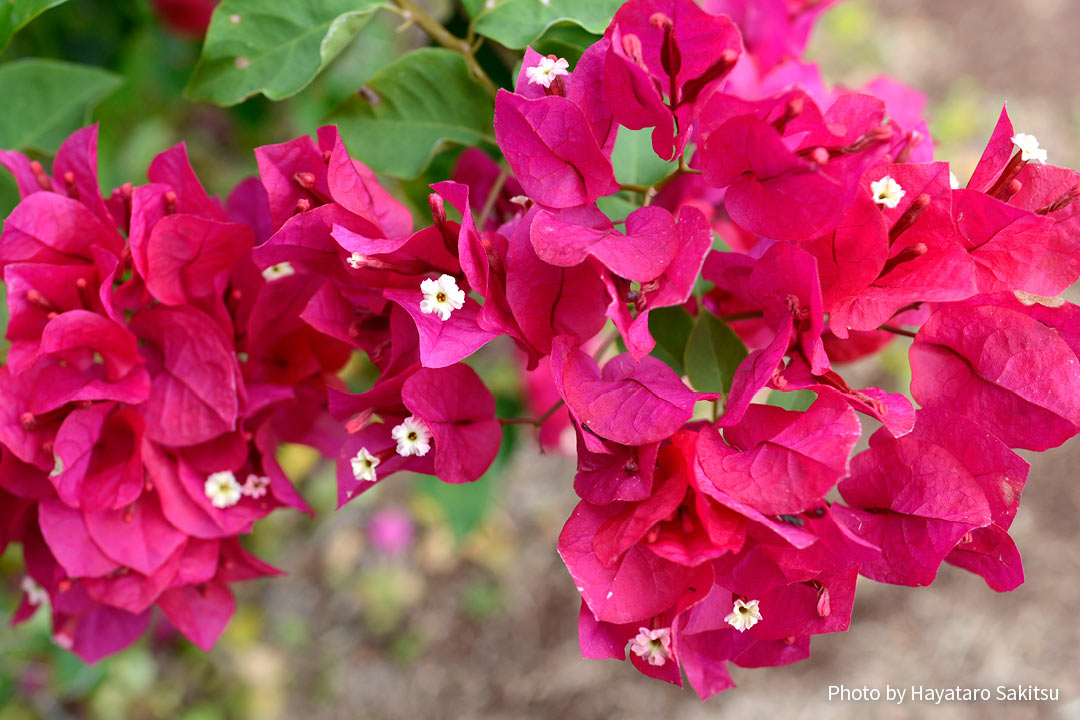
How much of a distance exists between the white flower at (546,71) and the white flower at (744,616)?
0.38 m

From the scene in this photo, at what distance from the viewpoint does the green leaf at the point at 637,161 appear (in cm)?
69

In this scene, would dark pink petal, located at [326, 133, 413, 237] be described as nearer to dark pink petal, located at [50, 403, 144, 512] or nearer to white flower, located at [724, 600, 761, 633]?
dark pink petal, located at [50, 403, 144, 512]

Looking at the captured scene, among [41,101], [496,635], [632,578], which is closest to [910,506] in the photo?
[632,578]

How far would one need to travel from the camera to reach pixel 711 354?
0.66 meters

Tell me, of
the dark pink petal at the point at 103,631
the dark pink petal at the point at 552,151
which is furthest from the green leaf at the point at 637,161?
the dark pink petal at the point at 103,631

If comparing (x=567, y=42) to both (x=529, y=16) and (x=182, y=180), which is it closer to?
(x=529, y=16)

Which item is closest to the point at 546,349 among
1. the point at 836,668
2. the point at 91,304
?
the point at 91,304

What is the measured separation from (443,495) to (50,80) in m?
0.82

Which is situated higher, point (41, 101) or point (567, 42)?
point (567, 42)

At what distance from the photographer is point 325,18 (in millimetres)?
721

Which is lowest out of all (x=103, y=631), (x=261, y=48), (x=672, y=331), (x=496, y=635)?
(x=496, y=635)

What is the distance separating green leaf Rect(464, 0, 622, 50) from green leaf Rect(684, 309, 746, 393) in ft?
0.81

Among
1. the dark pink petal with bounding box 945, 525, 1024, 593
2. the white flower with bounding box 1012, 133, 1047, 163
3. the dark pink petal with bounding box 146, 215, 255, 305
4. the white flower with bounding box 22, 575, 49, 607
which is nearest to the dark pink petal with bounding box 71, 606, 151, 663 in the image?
the white flower with bounding box 22, 575, 49, 607

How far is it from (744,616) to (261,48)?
60cm
